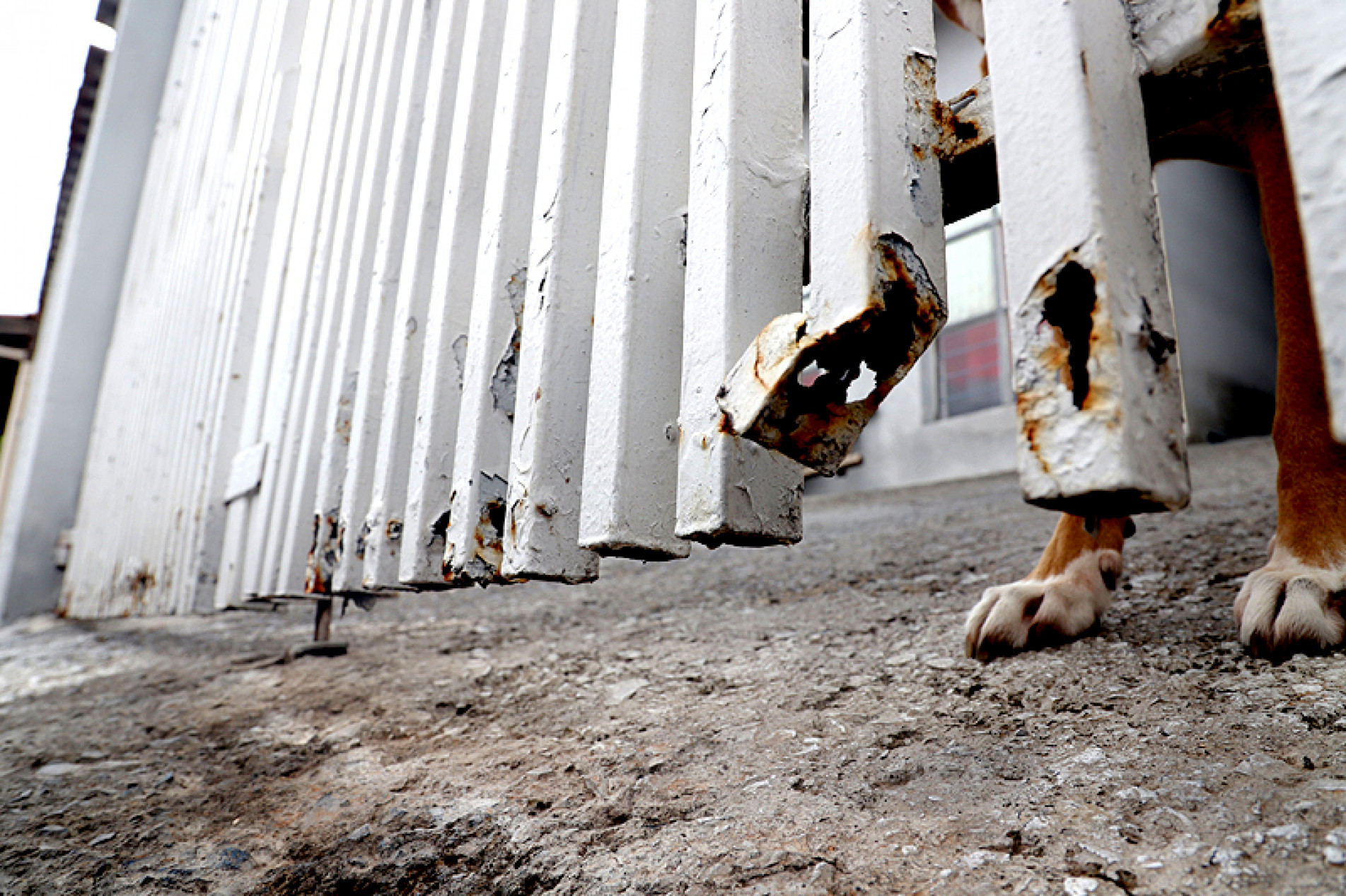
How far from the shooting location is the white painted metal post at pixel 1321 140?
0.37 m

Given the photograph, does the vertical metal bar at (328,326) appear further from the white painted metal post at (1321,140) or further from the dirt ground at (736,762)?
the white painted metal post at (1321,140)

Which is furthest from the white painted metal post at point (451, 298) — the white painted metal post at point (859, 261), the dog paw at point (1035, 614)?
the dog paw at point (1035, 614)

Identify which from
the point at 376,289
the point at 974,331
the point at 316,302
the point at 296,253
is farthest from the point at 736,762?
the point at 974,331

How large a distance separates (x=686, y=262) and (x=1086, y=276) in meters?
0.42

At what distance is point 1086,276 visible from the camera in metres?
0.47

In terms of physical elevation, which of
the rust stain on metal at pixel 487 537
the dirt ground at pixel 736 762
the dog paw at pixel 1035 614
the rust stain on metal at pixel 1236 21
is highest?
the rust stain on metal at pixel 1236 21

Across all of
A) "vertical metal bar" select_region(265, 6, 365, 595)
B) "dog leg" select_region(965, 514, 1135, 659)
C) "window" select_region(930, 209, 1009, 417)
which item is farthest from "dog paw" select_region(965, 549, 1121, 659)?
"window" select_region(930, 209, 1009, 417)

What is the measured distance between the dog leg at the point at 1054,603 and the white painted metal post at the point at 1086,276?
74 centimetres

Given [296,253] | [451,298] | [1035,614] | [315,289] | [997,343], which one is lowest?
[1035,614]

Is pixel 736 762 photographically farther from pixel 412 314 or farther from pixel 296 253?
pixel 296 253

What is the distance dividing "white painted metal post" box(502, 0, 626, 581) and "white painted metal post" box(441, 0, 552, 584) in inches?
2.7

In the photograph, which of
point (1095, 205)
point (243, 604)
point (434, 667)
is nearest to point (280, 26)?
point (243, 604)

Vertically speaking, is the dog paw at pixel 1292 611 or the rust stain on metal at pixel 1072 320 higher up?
the rust stain on metal at pixel 1072 320

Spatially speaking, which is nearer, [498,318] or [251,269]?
[498,318]
